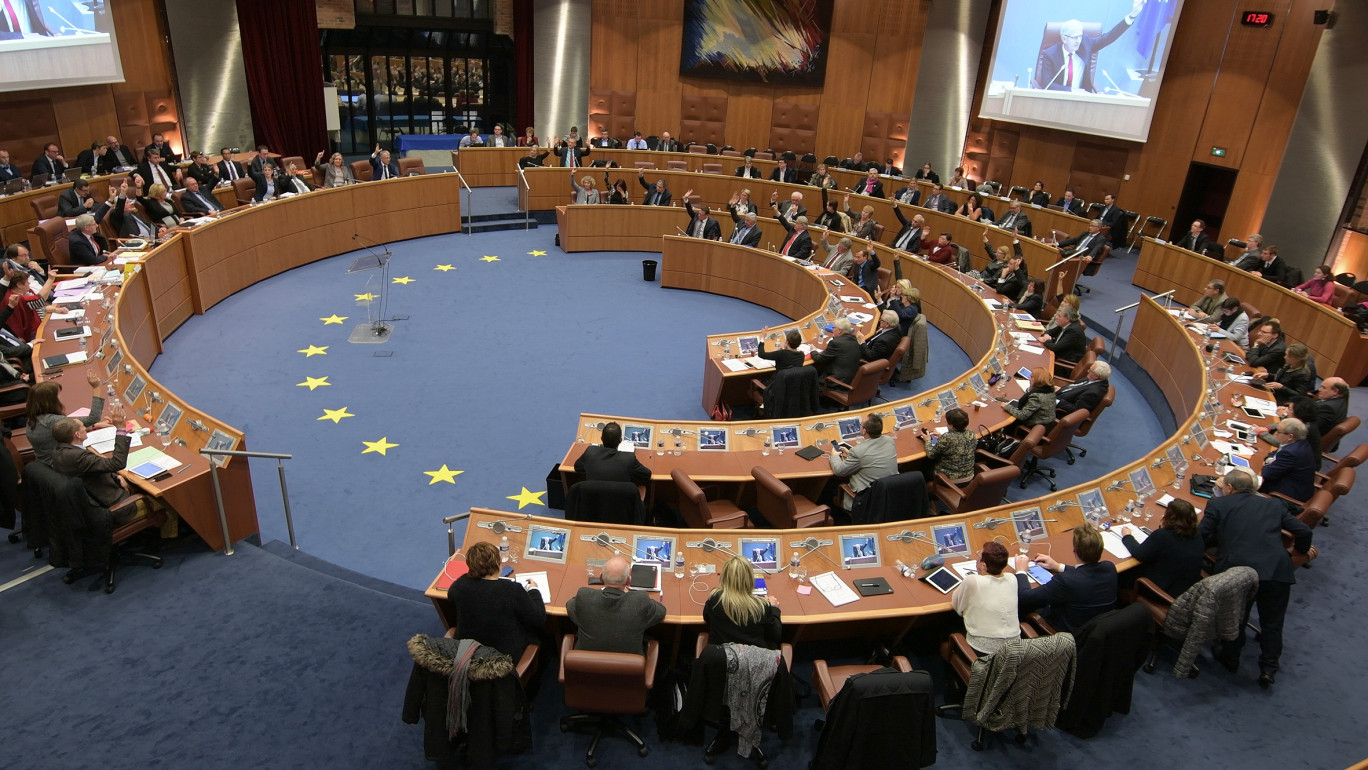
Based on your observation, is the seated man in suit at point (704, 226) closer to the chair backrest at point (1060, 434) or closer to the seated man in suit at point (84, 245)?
the chair backrest at point (1060, 434)

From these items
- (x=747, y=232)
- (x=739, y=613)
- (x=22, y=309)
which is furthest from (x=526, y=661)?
(x=747, y=232)

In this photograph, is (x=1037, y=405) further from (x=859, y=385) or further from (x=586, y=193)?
(x=586, y=193)

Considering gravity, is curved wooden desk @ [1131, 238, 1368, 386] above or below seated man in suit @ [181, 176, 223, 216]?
below

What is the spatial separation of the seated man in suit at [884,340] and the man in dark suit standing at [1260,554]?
4213 millimetres

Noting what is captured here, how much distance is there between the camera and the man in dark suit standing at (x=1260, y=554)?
5887mm

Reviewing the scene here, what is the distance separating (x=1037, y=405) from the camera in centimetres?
842

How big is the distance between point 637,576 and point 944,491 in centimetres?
334

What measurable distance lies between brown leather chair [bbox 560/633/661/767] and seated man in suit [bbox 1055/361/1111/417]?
5.94 m

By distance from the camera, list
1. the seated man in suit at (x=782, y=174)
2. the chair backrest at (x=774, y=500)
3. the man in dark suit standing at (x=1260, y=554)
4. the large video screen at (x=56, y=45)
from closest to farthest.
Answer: the man in dark suit standing at (x=1260, y=554)
the chair backrest at (x=774, y=500)
the large video screen at (x=56, y=45)
the seated man in suit at (x=782, y=174)

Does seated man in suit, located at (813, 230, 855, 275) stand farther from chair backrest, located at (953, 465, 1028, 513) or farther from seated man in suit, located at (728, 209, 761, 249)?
chair backrest, located at (953, 465, 1028, 513)

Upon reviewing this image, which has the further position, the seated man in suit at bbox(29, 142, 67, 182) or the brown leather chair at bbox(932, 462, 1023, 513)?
the seated man in suit at bbox(29, 142, 67, 182)

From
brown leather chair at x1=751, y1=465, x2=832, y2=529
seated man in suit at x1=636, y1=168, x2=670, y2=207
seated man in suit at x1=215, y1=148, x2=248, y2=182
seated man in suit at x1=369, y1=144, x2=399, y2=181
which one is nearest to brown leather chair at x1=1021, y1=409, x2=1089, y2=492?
brown leather chair at x1=751, y1=465, x2=832, y2=529

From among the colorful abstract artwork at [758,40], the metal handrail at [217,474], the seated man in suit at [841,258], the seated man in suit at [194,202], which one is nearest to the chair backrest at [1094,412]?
the seated man in suit at [841,258]

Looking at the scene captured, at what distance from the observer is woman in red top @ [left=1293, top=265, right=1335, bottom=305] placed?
1209 cm
